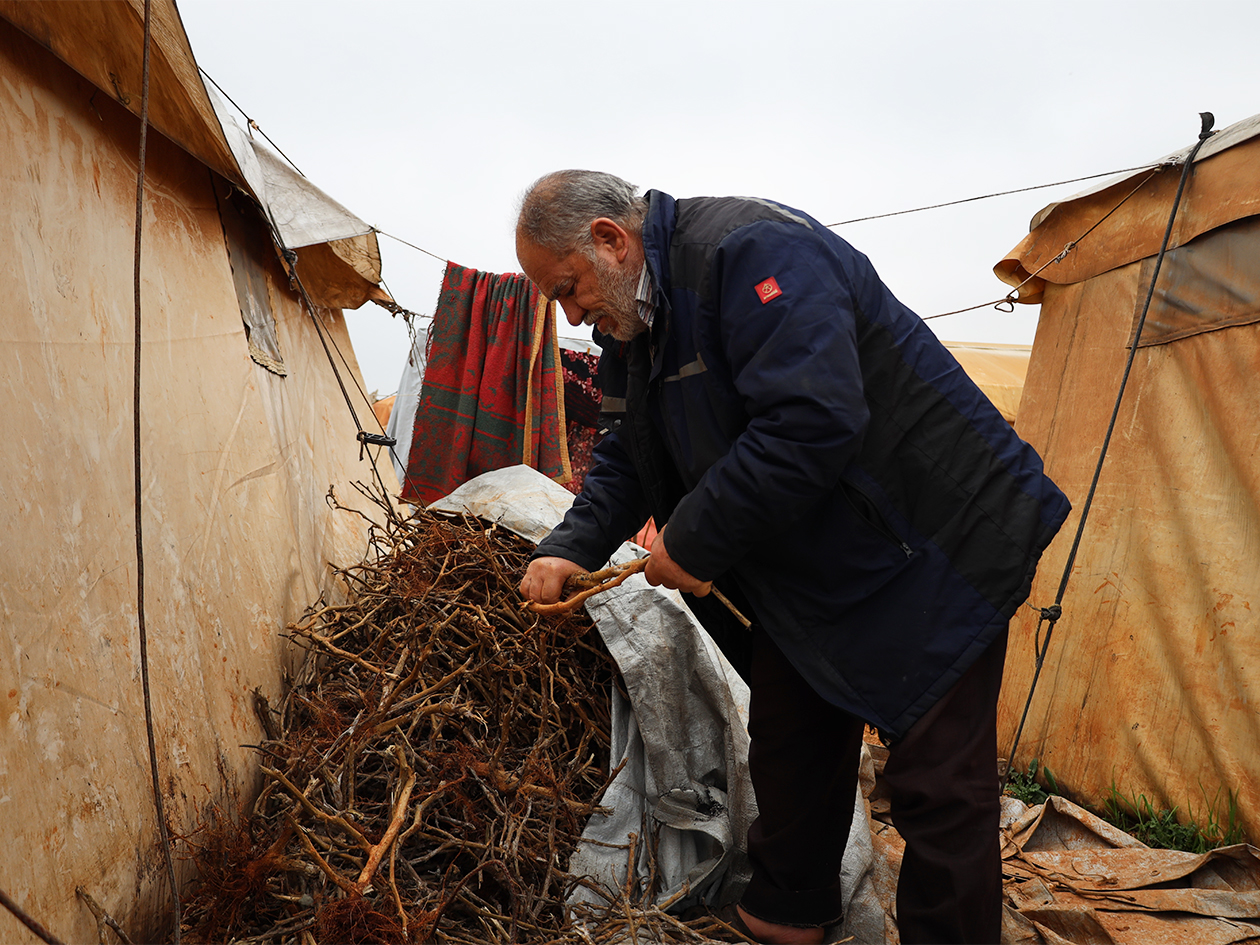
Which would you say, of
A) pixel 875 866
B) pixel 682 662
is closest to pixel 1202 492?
pixel 875 866

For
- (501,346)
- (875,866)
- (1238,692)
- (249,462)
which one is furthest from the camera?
(501,346)

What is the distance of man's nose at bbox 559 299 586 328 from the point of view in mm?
1787

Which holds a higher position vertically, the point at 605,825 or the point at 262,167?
the point at 262,167

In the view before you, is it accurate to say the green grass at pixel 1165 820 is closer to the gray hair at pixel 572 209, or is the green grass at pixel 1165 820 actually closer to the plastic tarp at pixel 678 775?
the plastic tarp at pixel 678 775

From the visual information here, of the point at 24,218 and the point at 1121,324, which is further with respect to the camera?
the point at 1121,324

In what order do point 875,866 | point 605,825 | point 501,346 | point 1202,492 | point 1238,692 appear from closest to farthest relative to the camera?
point 605,825, point 875,866, point 1238,692, point 1202,492, point 501,346

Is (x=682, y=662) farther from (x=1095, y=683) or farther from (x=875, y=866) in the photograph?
(x=1095, y=683)

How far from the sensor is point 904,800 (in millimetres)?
1561

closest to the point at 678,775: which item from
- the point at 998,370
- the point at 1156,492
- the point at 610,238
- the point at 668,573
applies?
the point at 668,573

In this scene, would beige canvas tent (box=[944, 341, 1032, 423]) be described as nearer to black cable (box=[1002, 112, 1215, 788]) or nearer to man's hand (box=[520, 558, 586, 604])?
black cable (box=[1002, 112, 1215, 788])

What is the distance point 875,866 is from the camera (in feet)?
7.14

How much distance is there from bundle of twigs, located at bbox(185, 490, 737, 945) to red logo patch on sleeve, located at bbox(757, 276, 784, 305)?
110cm

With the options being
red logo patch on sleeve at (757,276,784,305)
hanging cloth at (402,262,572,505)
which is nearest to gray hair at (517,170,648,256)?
red logo patch on sleeve at (757,276,784,305)

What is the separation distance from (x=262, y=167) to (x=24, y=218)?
1.30m
